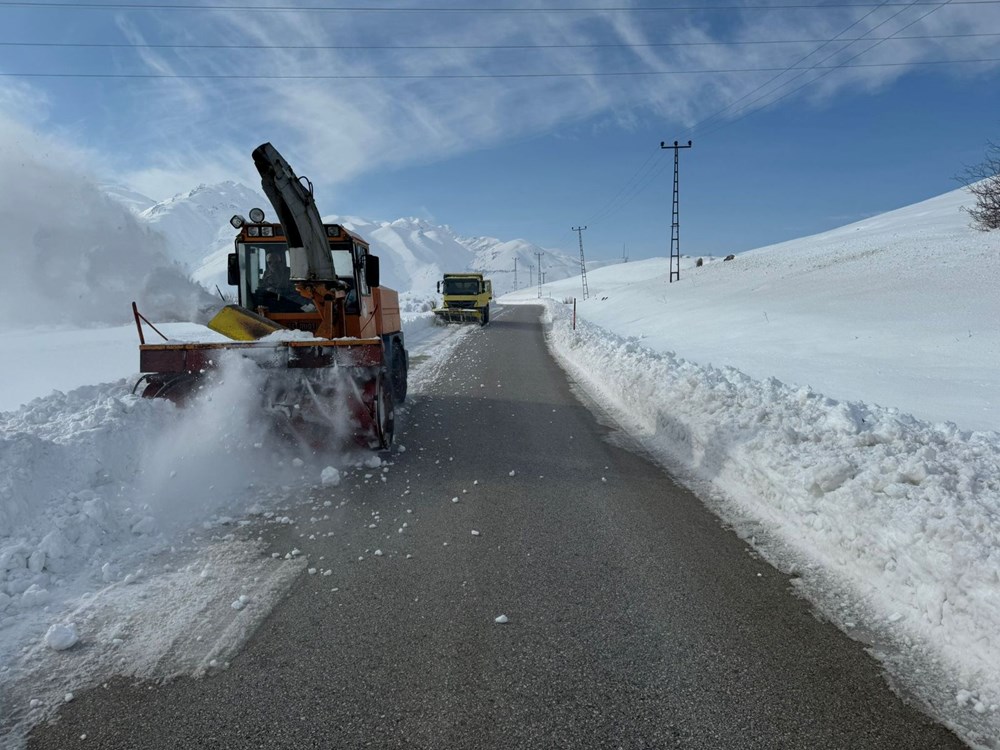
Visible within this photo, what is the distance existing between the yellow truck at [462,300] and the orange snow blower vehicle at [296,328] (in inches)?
879

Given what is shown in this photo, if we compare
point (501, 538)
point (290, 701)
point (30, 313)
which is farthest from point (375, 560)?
point (30, 313)

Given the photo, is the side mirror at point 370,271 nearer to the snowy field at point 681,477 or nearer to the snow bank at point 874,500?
the snowy field at point 681,477

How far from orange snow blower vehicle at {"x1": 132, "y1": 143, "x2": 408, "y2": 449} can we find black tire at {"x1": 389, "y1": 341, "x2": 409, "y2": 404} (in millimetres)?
1525

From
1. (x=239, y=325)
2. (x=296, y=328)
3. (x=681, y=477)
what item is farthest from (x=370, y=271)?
(x=681, y=477)

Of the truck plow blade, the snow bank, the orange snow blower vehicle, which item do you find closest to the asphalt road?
the snow bank

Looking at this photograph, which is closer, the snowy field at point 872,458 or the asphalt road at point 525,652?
the asphalt road at point 525,652

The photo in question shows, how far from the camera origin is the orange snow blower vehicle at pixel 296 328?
652 centimetres

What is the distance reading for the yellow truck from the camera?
3077cm

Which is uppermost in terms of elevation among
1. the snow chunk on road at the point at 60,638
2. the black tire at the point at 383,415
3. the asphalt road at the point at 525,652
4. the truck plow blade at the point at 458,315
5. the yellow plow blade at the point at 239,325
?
the yellow plow blade at the point at 239,325

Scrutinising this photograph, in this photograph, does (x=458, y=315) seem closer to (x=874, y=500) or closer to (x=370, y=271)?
(x=370, y=271)

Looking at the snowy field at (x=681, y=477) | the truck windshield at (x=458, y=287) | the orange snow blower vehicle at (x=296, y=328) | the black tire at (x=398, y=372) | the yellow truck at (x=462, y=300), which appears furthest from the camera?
the truck windshield at (x=458, y=287)

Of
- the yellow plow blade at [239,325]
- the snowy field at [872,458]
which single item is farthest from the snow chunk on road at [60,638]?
the yellow plow blade at [239,325]

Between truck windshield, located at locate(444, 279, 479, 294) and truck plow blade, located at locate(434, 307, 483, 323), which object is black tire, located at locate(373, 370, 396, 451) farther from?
truck windshield, located at locate(444, 279, 479, 294)

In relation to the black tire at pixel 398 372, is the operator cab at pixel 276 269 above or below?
above
